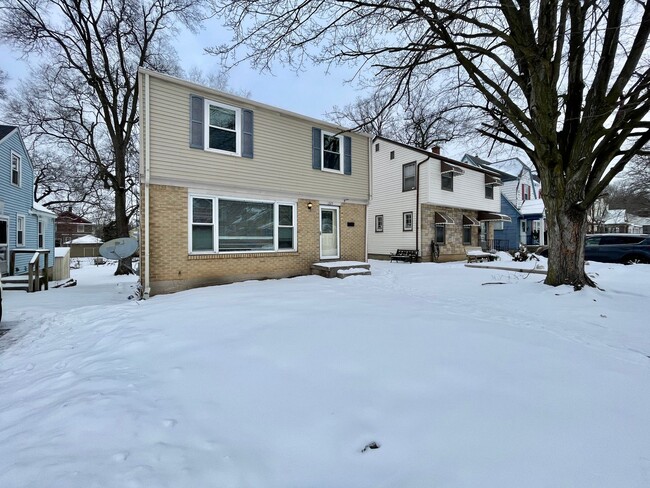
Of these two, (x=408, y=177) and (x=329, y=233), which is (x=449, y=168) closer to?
(x=408, y=177)

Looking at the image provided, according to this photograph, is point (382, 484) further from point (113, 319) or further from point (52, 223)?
point (52, 223)

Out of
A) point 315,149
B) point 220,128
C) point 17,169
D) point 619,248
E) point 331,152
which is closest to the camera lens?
point 220,128

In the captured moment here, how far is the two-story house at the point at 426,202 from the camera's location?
16406 mm

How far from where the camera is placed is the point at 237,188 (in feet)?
28.7

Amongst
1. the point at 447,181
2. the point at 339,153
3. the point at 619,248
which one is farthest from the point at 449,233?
the point at 339,153

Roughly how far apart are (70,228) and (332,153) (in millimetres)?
47947

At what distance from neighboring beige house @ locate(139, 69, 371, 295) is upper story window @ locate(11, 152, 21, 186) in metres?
10.8

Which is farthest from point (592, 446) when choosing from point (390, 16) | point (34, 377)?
point (390, 16)

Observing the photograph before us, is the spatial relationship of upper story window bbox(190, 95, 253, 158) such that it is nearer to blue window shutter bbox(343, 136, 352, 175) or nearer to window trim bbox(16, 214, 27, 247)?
blue window shutter bbox(343, 136, 352, 175)

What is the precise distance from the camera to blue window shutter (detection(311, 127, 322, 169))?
10242mm

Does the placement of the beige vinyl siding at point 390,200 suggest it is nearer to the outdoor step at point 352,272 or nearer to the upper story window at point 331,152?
the upper story window at point 331,152

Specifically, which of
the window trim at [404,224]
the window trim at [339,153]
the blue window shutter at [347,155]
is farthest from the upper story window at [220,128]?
the window trim at [404,224]

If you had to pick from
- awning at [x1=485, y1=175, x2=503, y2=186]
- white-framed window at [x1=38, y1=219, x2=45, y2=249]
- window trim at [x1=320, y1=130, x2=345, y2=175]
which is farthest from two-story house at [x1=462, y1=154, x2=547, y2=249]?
white-framed window at [x1=38, y1=219, x2=45, y2=249]

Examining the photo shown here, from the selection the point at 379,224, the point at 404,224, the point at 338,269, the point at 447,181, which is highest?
the point at 447,181
